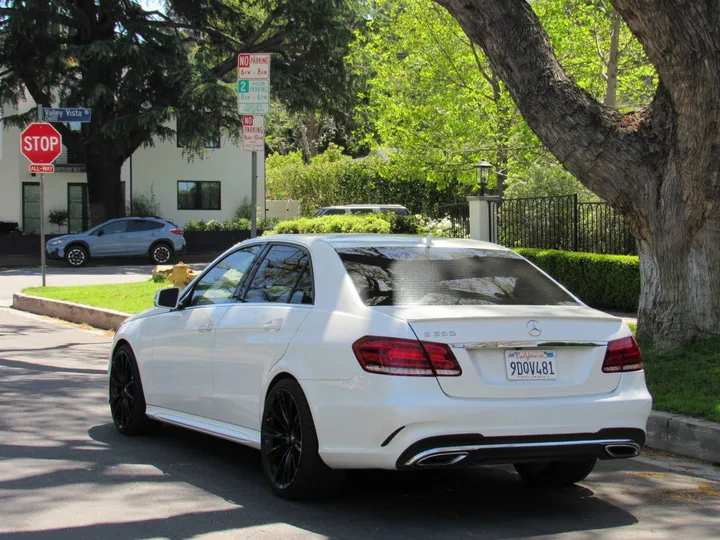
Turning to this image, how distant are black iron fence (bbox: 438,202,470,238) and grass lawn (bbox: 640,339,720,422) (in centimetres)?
1041

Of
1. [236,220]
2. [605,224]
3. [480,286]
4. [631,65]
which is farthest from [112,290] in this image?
[236,220]

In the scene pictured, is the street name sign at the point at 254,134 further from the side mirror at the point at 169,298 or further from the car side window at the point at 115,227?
the car side window at the point at 115,227

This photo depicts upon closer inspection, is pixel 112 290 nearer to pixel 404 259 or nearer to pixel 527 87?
pixel 527 87

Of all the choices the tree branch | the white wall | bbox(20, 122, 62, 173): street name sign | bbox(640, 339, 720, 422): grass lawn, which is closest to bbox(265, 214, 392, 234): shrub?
bbox(20, 122, 62, 173): street name sign

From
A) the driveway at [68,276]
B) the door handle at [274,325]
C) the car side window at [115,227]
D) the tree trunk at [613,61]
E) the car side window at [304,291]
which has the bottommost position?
the driveway at [68,276]

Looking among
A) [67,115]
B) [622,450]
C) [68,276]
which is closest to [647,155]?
[622,450]

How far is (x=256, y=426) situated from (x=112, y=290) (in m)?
14.7

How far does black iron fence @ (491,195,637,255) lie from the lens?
16766 mm

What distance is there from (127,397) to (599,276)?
967 centimetres

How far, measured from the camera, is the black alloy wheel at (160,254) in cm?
3350

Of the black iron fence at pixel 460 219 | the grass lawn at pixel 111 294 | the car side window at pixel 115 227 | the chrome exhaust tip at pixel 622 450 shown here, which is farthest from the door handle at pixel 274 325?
the car side window at pixel 115 227

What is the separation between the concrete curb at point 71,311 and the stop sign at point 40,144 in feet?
11.5

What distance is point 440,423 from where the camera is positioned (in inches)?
200

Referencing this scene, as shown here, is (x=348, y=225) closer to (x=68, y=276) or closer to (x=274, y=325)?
(x=68, y=276)
